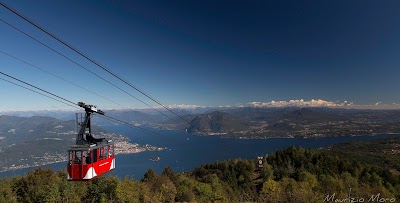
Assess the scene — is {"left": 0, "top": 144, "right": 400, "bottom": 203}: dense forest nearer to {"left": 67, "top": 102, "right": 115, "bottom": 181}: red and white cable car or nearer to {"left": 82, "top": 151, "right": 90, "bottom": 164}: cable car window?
{"left": 67, "top": 102, "right": 115, "bottom": 181}: red and white cable car

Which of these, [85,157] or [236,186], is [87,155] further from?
[236,186]

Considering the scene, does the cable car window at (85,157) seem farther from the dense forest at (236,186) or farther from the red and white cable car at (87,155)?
the dense forest at (236,186)

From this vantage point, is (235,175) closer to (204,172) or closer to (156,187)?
(204,172)

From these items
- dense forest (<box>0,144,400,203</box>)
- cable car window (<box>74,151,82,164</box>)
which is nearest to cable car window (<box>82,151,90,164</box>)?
cable car window (<box>74,151,82,164</box>)

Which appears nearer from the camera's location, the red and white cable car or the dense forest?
the red and white cable car

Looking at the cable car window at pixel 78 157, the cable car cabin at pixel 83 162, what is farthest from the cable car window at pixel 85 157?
the cable car window at pixel 78 157

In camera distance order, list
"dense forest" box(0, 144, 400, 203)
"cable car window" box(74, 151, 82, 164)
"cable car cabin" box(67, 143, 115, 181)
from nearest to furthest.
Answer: "cable car cabin" box(67, 143, 115, 181), "cable car window" box(74, 151, 82, 164), "dense forest" box(0, 144, 400, 203)

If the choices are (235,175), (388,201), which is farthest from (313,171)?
(388,201)
